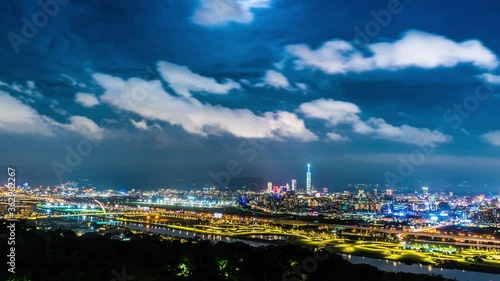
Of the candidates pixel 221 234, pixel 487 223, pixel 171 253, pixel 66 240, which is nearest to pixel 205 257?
pixel 171 253

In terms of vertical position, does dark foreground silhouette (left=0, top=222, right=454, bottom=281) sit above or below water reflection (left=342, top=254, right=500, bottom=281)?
above

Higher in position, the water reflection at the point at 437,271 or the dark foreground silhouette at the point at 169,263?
the dark foreground silhouette at the point at 169,263

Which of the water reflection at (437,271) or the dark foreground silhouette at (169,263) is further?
the water reflection at (437,271)

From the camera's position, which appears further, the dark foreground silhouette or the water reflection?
the water reflection

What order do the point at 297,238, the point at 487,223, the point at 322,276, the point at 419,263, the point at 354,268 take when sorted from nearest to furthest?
the point at 322,276, the point at 354,268, the point at 419,263, the point at 297,238, the point at 487,223

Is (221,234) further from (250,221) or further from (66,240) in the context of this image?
(66,240)

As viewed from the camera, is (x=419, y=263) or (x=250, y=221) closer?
(x=419, y=263)

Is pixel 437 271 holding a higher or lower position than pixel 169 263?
lower

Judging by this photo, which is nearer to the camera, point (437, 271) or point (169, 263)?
point (169, 263)
